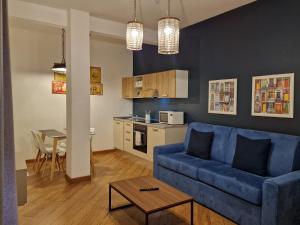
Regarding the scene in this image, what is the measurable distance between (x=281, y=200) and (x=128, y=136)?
12.6 ft

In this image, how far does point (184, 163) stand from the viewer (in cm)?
317

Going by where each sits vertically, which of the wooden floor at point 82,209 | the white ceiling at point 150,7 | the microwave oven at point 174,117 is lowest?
the wooden floor at point 82,209

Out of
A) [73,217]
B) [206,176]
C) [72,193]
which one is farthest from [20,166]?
[206,176]

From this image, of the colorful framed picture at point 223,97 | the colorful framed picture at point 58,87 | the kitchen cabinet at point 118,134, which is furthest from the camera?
the kitchen cabinet at point 118,134

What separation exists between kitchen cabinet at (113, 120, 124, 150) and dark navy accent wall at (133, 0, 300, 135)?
1.47 metres

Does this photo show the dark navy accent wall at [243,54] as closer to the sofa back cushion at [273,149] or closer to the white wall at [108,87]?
the sofa back cushion at [273,149]

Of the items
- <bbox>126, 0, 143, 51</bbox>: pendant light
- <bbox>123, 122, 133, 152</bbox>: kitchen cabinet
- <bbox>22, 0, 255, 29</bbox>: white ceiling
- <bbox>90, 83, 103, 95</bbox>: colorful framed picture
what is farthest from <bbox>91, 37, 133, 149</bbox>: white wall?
<bbox>126, 0, 143, 51</bbox>: pendant light

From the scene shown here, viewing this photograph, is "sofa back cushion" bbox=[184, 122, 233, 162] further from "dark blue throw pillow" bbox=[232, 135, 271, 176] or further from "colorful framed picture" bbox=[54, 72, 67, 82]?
"colorful framed picture" bbox=[54, 72, 67, 82]

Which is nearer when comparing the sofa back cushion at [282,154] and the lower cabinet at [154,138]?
the sofa back cushion at [282,154]

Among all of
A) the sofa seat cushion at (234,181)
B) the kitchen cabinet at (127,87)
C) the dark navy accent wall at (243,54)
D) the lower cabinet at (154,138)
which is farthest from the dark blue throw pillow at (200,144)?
the kitchen cabinet at (127,87)

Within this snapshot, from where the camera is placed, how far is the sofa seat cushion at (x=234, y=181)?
90.2 inches

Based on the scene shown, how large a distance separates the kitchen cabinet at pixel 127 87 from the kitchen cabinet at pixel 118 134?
28.2 inches

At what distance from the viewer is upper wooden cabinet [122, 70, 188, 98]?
4.44 meters

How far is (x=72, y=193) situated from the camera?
10.9ft
